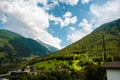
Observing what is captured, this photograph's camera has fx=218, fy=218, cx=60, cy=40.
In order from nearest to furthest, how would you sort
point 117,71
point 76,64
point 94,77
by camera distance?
point 117,71, point 94,77, point 76,64

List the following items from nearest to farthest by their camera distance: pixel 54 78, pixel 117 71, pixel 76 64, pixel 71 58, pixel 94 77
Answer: pixel 117 71, pixel 94 77, pixel 54 78, pixel 76 64, pixel 71 58

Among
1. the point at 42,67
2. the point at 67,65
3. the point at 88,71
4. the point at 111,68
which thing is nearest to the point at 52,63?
the point at 42,67

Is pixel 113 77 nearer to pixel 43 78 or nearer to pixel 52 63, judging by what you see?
pixel 43 78

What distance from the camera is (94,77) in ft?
102

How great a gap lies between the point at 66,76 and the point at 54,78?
813cm

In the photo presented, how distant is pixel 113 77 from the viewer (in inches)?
655

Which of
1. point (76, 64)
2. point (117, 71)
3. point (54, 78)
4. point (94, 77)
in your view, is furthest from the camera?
point (76, 64)

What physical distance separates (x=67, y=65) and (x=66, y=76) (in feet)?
165

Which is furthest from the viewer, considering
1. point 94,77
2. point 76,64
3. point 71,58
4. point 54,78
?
point 71,58

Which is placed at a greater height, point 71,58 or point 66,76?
point 71,58

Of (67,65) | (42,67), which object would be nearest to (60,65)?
(67,65)

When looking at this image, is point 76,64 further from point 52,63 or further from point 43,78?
point 43,78

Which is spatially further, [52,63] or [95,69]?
[52,63]

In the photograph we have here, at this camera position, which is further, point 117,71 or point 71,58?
point 71,58
